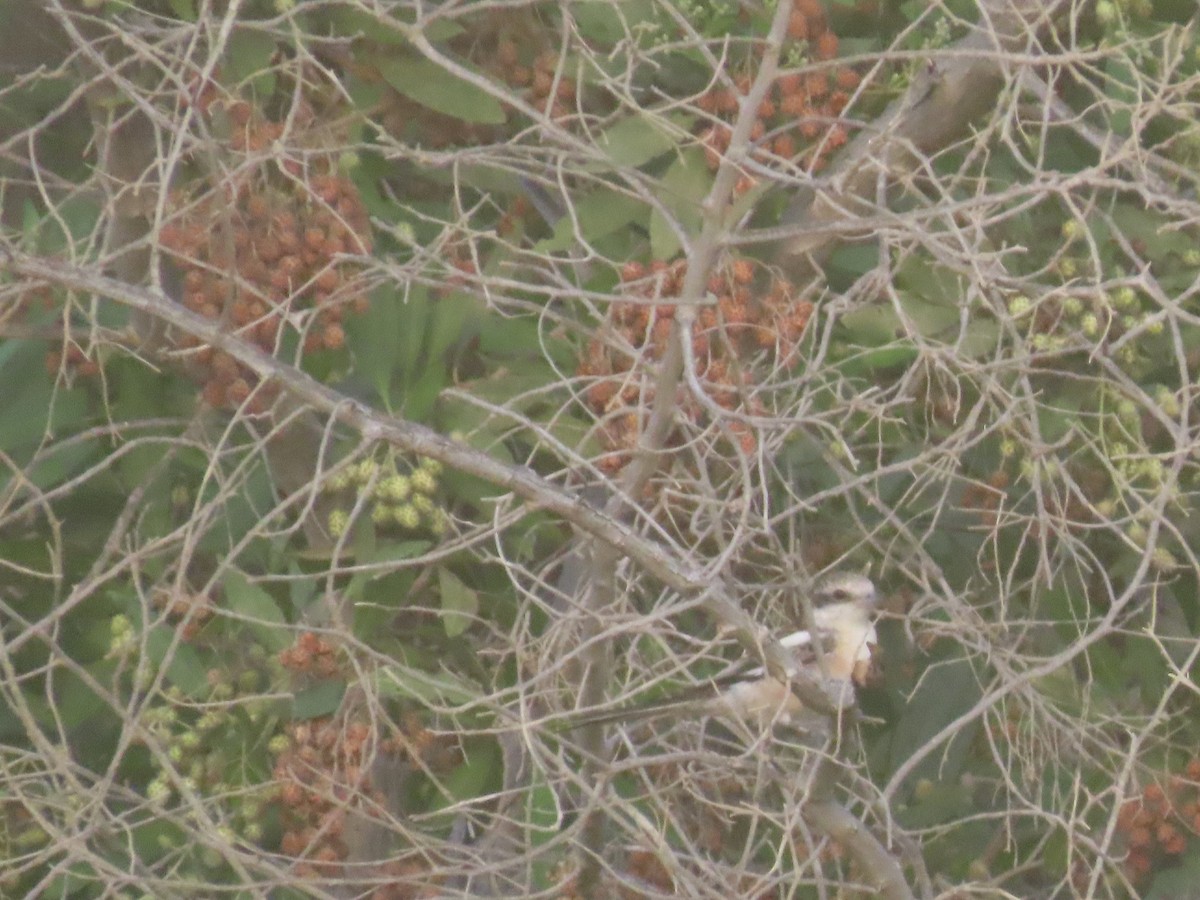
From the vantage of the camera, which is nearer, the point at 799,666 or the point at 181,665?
the point at 799,666

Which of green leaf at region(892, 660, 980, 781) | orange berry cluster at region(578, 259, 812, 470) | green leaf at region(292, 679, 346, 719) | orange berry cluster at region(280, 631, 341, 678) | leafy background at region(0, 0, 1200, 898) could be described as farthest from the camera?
green leaf at region(892, 660, 980, 781)

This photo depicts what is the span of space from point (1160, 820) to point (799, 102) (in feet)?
4.73

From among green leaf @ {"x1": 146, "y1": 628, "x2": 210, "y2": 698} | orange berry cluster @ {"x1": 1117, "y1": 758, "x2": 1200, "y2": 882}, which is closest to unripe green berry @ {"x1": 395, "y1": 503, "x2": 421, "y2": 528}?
green leaf @ {"x1": 146, "y1": 628, "x2": 210, "y2": 698}

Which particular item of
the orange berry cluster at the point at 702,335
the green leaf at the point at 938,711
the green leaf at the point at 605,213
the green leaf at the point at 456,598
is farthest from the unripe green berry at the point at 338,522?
the green leaf at the point at 938,711

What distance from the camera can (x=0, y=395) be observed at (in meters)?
3.69

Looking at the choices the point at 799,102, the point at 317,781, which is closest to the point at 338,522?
the point at 317,781

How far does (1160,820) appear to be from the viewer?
3.69 m

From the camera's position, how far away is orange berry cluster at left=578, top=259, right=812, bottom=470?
312cm

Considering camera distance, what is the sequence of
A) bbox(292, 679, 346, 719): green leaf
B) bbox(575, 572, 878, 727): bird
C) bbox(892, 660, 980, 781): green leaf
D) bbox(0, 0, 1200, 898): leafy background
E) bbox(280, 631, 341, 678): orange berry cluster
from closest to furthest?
1. bbox(575, 572, 878, 727): bird
2. bbox(0, 0, 1200, 898): leafy background
3. bbox(280, 631, 341, 678): orange berry cluster
4. bbox(292, 679, 346, 719): green leaf
5. bbox(892, 660, 980, 781): green leaf

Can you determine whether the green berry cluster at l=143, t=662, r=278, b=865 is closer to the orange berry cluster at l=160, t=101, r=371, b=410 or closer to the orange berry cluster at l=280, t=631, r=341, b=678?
the orange berry cluster at l=280, t=631, r=341, b=678

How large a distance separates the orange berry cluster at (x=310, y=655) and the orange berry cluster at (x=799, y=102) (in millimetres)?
1046

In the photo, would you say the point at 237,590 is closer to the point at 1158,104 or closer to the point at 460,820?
the point at 460,820

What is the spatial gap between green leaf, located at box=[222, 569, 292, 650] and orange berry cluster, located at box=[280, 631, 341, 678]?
0.23 feet

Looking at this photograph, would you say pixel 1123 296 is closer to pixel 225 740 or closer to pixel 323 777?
pixel 323 777
